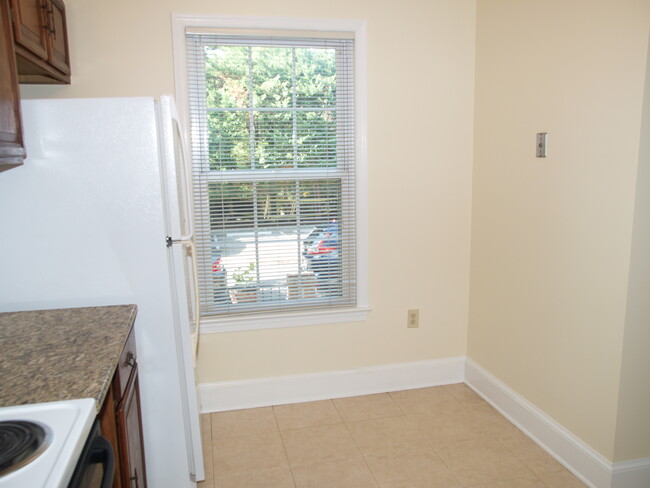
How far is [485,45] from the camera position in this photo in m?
2.69

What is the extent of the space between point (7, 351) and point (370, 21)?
223 cm

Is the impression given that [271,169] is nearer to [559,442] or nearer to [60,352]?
[60,352]

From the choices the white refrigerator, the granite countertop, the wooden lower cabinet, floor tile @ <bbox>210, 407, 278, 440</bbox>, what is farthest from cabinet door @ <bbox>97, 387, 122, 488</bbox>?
floor tile @ <bbox>210, 407, 278, 440</bbox>

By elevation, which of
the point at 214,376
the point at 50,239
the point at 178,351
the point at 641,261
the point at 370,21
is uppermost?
the point at 370,21

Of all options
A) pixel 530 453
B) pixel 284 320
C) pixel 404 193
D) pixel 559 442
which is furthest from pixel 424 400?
pixel 404 193

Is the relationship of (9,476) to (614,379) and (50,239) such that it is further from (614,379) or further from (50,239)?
(614,379)

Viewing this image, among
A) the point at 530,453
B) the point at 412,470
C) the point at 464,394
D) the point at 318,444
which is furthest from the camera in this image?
the point at 464,394

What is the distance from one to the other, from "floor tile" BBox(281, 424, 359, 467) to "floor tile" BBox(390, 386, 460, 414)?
1.41 feet

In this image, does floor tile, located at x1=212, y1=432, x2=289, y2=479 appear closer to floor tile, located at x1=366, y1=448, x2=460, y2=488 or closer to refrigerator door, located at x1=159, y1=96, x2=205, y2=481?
refrigerator door, located at x1=159, y1=96, x2=205, y2=481

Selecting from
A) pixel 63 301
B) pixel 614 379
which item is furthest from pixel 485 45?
pixel 63 301

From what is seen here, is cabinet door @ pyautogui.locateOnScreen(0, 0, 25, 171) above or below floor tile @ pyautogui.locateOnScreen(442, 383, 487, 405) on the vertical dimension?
above

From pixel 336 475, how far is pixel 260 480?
0.33 m

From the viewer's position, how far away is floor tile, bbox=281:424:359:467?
2295 mm

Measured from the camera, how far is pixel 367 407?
9.09 feet
